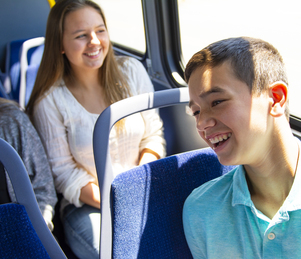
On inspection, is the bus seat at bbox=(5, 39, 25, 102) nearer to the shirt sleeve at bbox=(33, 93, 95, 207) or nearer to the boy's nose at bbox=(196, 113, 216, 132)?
the shirt sleeve at bbox=(33, 93, 95, 207)

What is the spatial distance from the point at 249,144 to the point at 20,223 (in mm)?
622

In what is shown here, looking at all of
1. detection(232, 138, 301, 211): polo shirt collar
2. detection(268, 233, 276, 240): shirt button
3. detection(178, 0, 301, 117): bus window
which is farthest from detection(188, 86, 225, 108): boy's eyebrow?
detection(178, 0, 301, 117): bus window

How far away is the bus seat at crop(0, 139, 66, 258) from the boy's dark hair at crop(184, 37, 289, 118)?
55cm

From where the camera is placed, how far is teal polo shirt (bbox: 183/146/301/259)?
0.74 meters

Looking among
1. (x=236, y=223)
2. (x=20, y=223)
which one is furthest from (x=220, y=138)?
(x=20, y=223)

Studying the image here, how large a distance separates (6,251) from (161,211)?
0.43 meters

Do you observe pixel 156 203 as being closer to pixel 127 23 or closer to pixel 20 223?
pixel 20 223

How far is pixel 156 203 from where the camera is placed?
37.0 inches

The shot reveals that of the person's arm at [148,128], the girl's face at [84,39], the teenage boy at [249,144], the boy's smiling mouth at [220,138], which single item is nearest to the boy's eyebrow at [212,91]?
the teenage boy at [249,144]

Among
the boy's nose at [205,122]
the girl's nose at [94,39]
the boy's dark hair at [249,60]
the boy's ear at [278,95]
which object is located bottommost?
the boy's nose at [205,122]

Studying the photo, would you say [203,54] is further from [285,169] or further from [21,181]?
[21,181]

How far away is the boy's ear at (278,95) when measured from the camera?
0.76 metres

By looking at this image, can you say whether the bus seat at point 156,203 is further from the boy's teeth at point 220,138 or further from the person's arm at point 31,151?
the person's arm at point 31,151

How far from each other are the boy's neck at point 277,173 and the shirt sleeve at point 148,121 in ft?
2.85
